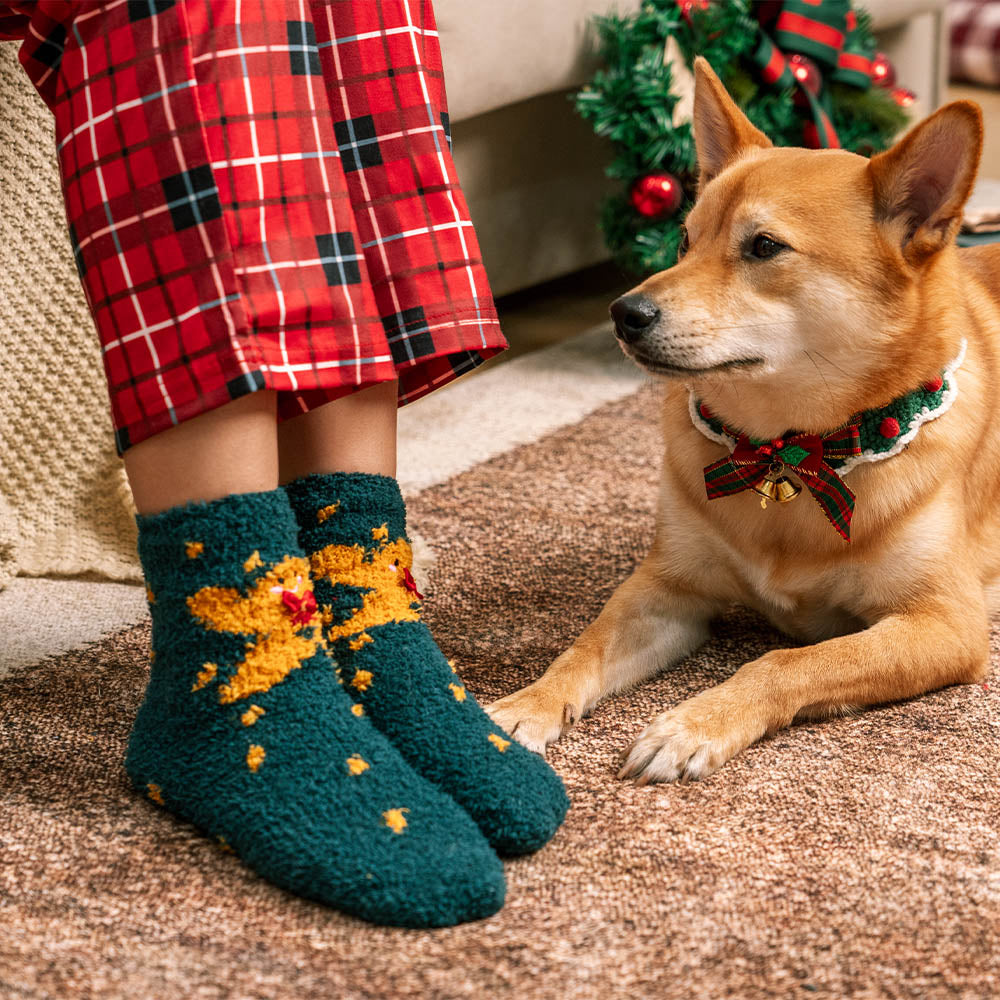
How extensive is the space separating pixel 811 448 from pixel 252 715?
0.62m

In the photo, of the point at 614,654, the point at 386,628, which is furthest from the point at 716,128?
the point at 386,628

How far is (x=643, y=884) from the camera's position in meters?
0.92

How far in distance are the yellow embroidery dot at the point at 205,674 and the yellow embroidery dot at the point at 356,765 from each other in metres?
0.13

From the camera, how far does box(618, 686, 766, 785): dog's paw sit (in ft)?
3.54

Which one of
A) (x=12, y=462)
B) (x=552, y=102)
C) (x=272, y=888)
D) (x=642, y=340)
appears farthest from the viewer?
(x=552, y=102)

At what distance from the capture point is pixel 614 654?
1267 millimetres

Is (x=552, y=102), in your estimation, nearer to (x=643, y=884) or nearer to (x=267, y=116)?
(x=267, y=116)

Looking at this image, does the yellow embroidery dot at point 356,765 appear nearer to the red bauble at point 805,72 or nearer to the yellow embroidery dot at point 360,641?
the yellow embroidery dot at point 360,641

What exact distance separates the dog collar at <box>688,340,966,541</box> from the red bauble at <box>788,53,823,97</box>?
1286 millimetres

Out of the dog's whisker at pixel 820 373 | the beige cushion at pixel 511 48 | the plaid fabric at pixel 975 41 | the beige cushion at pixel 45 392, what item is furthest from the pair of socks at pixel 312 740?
the plaid fabric at pixel 975 41

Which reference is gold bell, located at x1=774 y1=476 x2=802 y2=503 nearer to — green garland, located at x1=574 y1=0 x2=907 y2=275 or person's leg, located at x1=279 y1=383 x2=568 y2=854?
person's leg, located at x1=279 y1=383 x2=568 y2=854

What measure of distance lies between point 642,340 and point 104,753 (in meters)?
0.64

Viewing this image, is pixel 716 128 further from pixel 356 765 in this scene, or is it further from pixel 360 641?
pixel 356 765

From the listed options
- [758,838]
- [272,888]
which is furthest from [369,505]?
[758,838]
